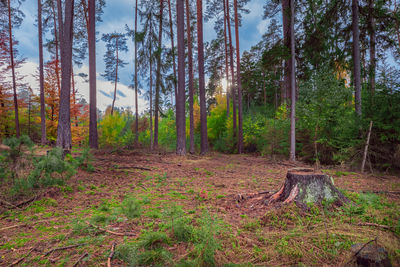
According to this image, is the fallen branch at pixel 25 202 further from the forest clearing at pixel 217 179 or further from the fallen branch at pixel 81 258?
the fallen branch at pixel 81 258

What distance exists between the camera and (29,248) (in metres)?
2.18

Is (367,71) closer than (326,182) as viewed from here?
No

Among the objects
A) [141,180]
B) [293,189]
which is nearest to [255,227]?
[293,189]

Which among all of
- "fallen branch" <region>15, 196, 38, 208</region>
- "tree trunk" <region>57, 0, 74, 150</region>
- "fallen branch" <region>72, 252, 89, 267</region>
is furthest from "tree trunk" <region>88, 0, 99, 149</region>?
"fallen branch" <region>72, 252, 89, 267</region>

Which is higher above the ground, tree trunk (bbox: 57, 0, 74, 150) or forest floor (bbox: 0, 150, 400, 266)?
tree trunk (bbox: 57, 0, 74, 150)

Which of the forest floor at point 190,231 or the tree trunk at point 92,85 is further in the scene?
the tree trunk at point 92,85

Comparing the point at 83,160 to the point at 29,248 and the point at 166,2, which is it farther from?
the point at 166,2

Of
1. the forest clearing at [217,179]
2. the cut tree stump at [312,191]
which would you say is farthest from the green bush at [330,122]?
the cut tree stump at [312,191]

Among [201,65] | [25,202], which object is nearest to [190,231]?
[25,202]

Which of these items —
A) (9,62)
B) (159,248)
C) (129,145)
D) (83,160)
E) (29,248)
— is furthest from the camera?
(9,62)

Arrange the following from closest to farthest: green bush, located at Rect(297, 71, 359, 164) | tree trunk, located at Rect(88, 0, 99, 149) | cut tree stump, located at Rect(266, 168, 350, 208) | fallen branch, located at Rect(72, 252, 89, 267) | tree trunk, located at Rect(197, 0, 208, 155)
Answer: fallen branch, located at Rect(72, 252, 89, 267) < cut tree stump, located at Rect(266, 168, 350, 208) < green bush, located at Rect(297, 71, 359, 164) < tree trunk, located at Rect(88, 0, 99, 149) < tree trunk, located at Rect(197, 0, 208, 155)

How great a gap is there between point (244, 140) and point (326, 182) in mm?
13409

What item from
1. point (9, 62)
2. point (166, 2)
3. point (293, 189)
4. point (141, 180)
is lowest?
point (141, 180)

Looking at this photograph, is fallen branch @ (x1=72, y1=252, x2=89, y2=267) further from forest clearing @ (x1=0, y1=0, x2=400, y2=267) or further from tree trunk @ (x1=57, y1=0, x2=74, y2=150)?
tree trunk @ (x1=57, y1=0, x2=74, y2=150)
